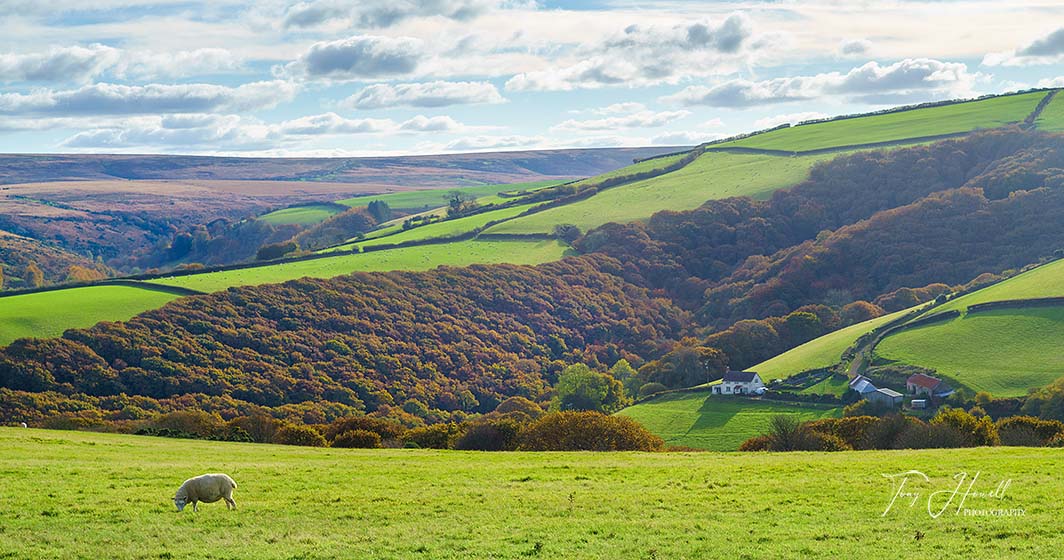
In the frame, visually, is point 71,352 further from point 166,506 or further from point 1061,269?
point 1061,269

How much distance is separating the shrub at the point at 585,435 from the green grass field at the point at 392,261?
88120mm

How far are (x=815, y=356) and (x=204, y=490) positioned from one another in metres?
83.4

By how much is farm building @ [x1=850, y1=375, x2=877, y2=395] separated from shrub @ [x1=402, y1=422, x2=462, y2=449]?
1590 inches

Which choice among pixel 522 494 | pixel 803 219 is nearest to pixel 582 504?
pixel 522 494

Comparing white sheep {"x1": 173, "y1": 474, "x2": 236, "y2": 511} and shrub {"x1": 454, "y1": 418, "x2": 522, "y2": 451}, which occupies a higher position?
white sheep {"x1": 173, "y1": 474, "x2": 236, "y2": 511}

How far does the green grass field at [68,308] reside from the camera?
107 metres

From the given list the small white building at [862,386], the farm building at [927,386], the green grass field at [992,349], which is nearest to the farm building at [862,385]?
the small white building at [862,386]

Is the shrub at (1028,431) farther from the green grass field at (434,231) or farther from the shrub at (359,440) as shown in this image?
the green grass field at (434,231)

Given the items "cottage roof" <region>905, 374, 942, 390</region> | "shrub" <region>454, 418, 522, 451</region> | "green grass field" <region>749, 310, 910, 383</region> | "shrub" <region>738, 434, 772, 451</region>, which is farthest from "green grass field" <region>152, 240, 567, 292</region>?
"shrub" <region>738, 434, 772, 451</region>

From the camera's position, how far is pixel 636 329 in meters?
155

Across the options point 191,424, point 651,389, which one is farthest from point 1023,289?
point 191,424

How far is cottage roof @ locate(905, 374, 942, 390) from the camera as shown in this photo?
8531 cm

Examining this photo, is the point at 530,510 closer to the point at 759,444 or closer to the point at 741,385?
the point at 759,444

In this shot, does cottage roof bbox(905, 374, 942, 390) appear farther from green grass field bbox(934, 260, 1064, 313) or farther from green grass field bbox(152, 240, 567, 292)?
green grass field bbox(152, 240, 567, 292)
